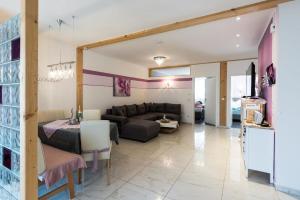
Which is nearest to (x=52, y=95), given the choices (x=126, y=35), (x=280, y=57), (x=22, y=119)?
(x=126, y=35)

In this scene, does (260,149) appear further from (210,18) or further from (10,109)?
(10,109)

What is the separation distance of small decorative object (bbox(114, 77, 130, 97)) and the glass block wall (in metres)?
4.62

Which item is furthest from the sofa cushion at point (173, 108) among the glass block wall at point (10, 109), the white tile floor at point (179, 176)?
the glass block wall at point (10, 109)

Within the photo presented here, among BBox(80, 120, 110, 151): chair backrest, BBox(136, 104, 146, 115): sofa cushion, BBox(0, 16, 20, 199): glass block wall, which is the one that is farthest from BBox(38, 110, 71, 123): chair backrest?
BBox(136, 104, 146, 115): sofa cushion

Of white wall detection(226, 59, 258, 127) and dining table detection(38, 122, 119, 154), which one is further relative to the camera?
white wall detection(226, 59, 258, 127)

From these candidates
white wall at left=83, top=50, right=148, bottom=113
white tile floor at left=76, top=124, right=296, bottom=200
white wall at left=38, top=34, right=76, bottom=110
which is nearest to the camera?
white tile floor at left=76, top=124, right=296, bottom=200

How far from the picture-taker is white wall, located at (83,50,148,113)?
17.1 feet

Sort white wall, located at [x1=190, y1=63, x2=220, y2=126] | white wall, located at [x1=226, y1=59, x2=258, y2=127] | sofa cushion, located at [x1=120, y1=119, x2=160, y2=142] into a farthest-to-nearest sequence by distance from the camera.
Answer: white wall, located at [x1=190, y1=63, x2=220, y2=126], white wall, located at [x1=226, y1=59, x2=258, y2=127], sofa cushion, located at [x1=120, y1=119, x2=160, y2=142]

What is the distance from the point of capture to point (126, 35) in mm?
3770

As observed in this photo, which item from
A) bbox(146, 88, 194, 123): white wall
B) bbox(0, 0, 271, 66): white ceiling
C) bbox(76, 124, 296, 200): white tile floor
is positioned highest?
bbox(0, 0, 271, 66): white ceiling

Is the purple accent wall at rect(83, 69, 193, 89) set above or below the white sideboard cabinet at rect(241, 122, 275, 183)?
above

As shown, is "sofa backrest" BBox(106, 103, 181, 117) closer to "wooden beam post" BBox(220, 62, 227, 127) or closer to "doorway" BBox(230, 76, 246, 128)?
"wooden beam post" BBox(220, 62, 227, 127)

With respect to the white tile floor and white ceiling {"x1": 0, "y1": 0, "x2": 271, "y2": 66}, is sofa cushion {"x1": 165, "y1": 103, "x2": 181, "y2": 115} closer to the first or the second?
white ceiling {"x1": 0, "y1": 0, "x2": 271, "y2": 66}

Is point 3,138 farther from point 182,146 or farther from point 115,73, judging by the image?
point 115,73
